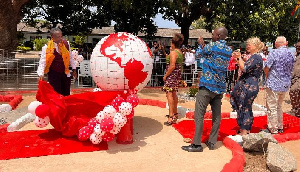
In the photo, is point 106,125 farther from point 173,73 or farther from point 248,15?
point 248,15

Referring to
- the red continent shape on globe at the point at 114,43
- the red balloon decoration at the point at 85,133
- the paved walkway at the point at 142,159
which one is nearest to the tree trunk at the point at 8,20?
the red continent shape on globe at the point at 114,43

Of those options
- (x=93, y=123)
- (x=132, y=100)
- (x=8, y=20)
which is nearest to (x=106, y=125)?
(x=93, y=123)

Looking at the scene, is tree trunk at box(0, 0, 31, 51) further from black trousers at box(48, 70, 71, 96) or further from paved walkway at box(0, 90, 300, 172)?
paved walkway at box(0, 90, 300, 172)

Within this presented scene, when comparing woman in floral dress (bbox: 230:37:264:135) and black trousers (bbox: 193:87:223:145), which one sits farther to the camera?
woman in floral dress (bbox: 230:37:264:135)

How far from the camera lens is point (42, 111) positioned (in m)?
4.98

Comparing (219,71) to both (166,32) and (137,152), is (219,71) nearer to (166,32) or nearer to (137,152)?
(137,152)

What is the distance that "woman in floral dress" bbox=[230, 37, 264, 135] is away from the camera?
5336 mm

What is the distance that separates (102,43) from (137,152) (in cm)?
209

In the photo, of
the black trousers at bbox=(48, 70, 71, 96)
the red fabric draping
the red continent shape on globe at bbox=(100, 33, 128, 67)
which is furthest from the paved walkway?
the red fabric draping

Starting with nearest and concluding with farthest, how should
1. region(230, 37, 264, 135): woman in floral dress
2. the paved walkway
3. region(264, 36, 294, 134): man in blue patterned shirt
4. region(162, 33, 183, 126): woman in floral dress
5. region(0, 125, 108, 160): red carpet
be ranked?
the paved walkway < region(0, 125, 108, 160): red carpet < region(230, 37, 264, 135): woman in floral dress < region(264, 36, 294, 134): man in blue patterned shirt < region(162, 33, 183, 126): woman in floral dress

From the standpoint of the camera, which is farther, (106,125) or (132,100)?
(132,100)

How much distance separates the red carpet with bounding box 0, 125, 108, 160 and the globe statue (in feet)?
3.69

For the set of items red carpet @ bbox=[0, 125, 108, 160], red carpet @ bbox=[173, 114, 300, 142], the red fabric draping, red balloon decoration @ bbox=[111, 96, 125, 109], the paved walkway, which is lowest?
the paved walkway

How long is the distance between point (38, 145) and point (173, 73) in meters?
3.05
